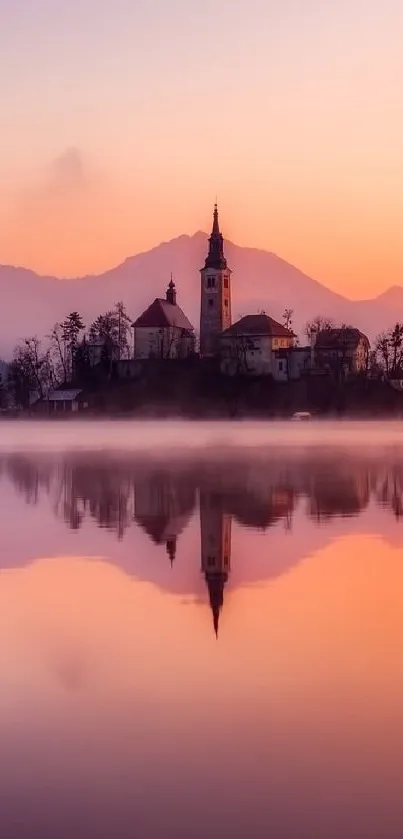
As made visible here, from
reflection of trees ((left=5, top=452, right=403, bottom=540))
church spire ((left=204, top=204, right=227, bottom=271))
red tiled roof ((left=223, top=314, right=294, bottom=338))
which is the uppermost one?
church spire ((left=204, top=204, right=227, bottom=271))

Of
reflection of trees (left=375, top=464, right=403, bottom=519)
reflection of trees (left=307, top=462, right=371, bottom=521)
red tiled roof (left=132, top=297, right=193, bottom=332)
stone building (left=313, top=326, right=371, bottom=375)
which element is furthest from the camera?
red tiled roof (left=132, top=297, right=193, bottom=332)

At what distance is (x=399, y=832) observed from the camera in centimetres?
898

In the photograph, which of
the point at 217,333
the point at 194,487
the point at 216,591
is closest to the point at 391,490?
the point at 194,487

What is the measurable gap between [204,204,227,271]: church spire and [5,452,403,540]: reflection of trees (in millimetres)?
121200

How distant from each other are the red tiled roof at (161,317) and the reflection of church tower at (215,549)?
140m

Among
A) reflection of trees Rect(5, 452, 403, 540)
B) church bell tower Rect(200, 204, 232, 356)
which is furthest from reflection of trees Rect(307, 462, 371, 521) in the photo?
church bell tower Rect(200, 204, 232, 356)

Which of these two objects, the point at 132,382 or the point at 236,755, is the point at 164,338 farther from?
the point at 236,755

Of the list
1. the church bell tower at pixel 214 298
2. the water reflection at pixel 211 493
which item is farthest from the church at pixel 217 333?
the water reflection at pixel 211 493

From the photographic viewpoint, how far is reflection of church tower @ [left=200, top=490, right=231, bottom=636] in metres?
19.1

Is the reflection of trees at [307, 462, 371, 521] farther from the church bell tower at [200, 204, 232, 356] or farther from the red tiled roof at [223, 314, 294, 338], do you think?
the church bell tower at [200, 204, 232, 356]

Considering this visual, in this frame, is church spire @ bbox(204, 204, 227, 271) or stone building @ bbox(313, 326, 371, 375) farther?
church spire @ bbox(204, 204, 227, 271)

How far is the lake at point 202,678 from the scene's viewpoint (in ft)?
31.2

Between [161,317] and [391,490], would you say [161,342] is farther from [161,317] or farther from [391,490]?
[391,490]

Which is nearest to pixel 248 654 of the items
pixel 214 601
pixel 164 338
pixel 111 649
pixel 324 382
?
pixel 111 649
